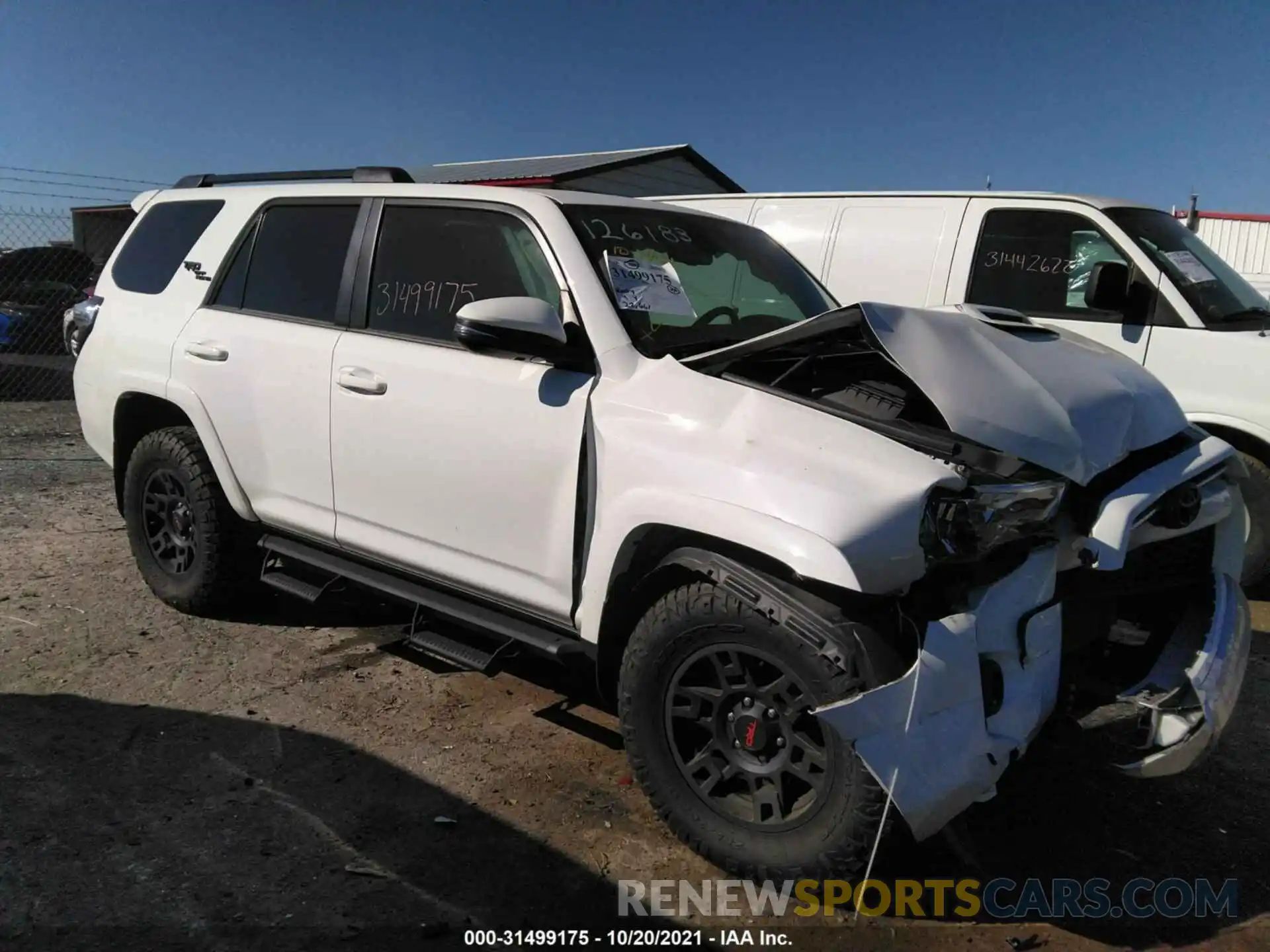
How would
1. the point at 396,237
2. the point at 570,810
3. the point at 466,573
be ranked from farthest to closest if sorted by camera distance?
the point at 396,237 → the point at 466,573 → the point at 570,810

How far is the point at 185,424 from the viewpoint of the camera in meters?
4.58

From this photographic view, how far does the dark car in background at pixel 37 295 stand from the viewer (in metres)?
12.7

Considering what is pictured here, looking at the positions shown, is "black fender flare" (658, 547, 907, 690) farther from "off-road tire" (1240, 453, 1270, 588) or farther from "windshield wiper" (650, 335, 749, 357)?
"off-road tire" (1240, 453, 1270, 588)

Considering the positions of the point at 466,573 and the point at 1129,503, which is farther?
the point at 466,573

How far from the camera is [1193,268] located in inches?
219

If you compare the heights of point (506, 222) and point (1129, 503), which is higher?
point (506, 222)

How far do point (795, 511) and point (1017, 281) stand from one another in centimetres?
→ 408

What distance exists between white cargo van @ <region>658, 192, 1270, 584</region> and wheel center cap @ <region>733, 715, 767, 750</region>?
3796 mm

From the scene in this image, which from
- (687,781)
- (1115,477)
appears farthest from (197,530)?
(1115,477)

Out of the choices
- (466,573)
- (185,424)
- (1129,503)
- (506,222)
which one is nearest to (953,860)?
(1129,503)

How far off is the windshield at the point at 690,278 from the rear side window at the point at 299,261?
1.10 m

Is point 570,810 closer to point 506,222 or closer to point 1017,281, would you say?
point 506,222

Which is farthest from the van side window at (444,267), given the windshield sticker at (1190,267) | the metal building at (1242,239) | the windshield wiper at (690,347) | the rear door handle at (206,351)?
the metal building at (1242,239)

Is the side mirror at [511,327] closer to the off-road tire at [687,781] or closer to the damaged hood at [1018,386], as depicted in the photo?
the damaged hood at [1018,386]
